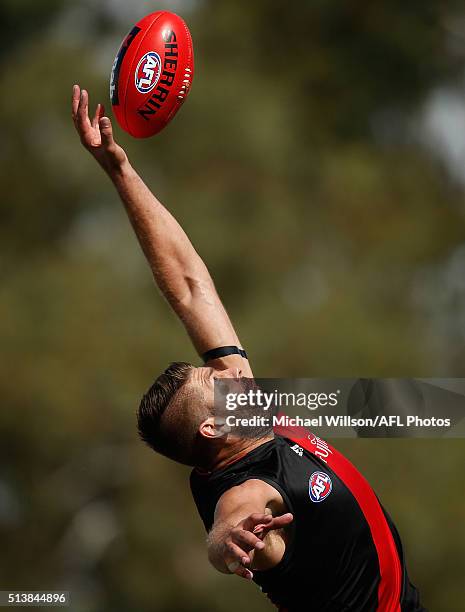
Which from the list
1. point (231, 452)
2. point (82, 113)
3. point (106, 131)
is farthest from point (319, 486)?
point (82, 113)

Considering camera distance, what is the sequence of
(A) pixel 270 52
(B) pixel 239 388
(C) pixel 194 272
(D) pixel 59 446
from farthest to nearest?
(A) pixel 270 52
(D) pixel 59 446
(C) pixel 194 272
(B) pixel 239 388

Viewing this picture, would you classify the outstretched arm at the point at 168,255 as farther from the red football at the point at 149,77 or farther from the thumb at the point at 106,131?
the red football at the point at 149,77

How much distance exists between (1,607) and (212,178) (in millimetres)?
8372

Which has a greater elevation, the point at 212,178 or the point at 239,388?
the point at 212,178

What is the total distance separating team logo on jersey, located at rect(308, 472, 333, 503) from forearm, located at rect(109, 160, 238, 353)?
102 centimetres

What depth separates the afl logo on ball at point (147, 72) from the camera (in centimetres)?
702

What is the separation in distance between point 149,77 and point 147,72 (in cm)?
3

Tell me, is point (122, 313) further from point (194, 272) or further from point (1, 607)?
point (194, 272)

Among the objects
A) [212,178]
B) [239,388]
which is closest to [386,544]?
[239,388]

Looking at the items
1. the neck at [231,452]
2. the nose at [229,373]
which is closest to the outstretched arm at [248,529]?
A: the neck at [231,452]

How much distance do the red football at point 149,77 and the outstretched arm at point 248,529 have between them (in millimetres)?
2373

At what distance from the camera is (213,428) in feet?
19.5

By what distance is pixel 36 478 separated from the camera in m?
20.4

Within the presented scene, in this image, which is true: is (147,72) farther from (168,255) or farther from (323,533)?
(323,533)
